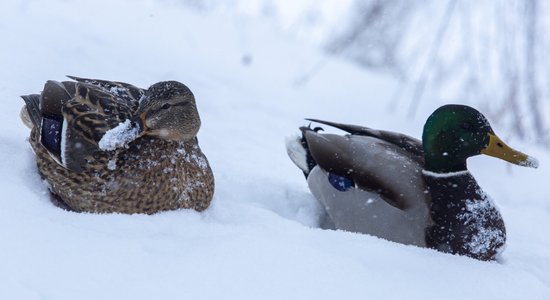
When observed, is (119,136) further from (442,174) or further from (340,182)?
(442,174)

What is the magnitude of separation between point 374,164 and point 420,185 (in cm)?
28

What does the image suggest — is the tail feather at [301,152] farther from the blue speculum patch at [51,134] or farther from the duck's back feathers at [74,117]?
the blue speculum patch at [51,134]

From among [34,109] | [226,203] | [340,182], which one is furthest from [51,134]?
[340,182]

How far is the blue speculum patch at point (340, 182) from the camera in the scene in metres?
3.60

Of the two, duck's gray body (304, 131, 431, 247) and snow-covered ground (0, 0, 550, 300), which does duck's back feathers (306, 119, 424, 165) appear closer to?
duck's gray body (304, 131, 431, 247)

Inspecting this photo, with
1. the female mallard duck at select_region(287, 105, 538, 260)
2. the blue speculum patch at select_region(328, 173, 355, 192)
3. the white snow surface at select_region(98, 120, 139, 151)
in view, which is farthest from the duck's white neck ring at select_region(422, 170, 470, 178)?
the white snow surface at select_region(98, 120, 139, 151)

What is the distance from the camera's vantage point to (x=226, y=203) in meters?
3.28

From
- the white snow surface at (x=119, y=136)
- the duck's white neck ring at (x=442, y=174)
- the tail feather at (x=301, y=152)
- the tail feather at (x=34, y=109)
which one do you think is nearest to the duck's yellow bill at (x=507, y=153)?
the duck's white neck ring at (x=442, y=174)

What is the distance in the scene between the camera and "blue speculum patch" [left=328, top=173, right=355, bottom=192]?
3604 millimetres

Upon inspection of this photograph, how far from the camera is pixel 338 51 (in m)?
8.34

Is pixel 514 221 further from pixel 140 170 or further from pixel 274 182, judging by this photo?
pixel 140 170

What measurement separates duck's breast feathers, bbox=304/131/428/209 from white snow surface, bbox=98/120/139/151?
1.22 meters

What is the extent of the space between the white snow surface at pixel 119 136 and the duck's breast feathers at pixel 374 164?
1.22 m

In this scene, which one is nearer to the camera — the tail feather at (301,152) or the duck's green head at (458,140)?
the duck's green head at (458,140)
